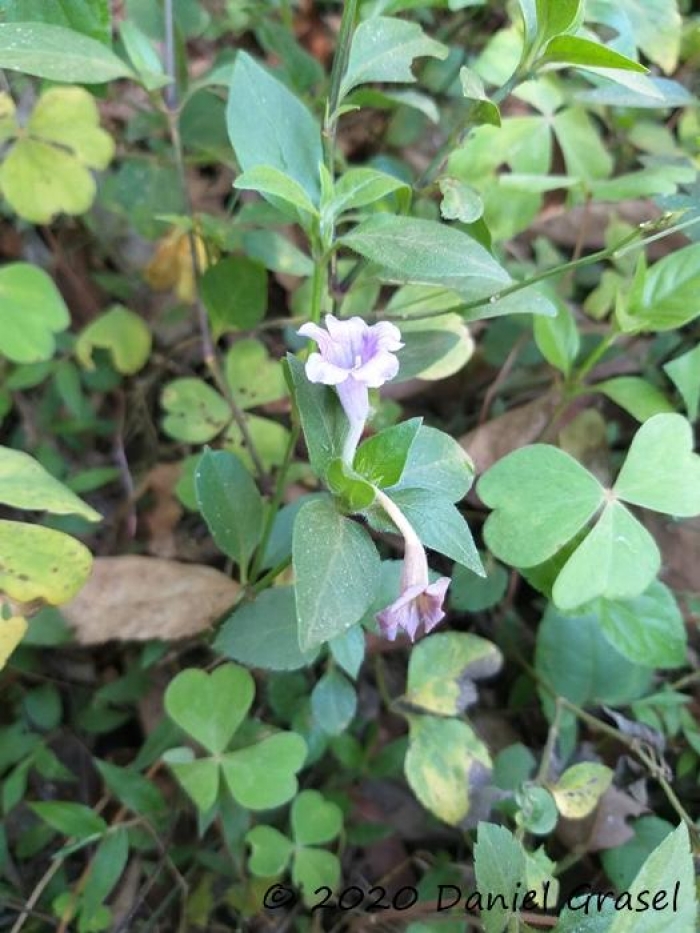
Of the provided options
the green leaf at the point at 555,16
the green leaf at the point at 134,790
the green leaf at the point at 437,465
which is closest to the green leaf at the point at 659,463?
the green leaf at the point at 437,465

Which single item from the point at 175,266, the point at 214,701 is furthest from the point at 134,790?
the point at 175,266

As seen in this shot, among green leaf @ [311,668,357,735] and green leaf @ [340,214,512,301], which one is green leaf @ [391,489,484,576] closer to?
green leaf @ [340,214,512,301]

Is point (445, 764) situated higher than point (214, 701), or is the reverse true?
point (214, 701)

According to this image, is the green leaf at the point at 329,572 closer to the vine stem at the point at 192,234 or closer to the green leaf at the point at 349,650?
the green leaf at the point at 349,650

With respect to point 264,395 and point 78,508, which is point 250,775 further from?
point 264,395

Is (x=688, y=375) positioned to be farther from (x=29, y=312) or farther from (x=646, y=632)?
(x=29, y=312)

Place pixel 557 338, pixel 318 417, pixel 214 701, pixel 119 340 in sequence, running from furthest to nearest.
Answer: pixel 119 340 → pixel 557 338 → pixel 214 701 → pixel 318 417

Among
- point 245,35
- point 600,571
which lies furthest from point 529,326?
point 245,35

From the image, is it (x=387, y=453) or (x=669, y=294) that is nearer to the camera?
(x=387, y=453)
